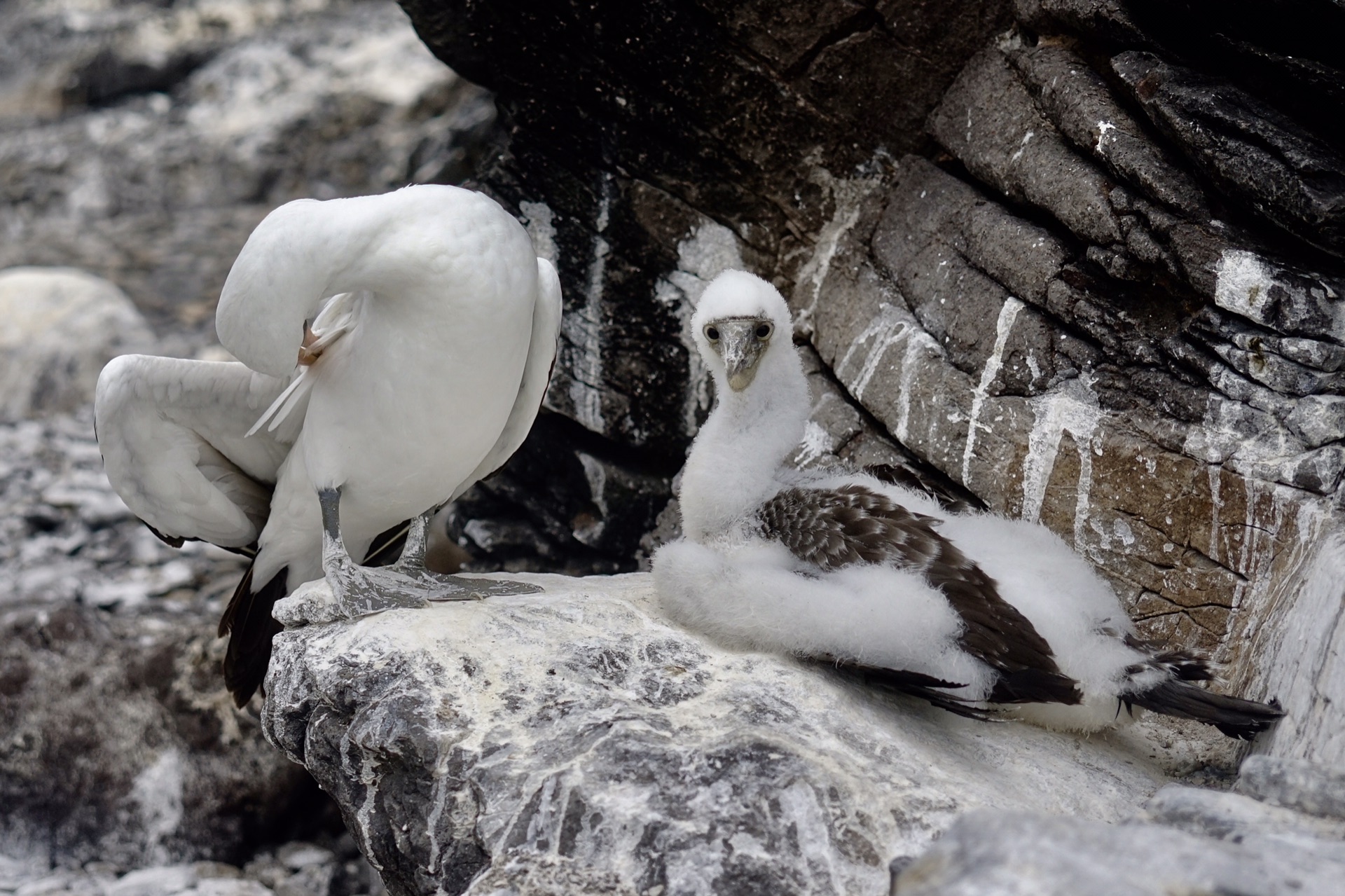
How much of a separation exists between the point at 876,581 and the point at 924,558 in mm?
168

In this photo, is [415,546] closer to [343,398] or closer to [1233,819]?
[343,398]

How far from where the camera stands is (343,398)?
3.41 metres

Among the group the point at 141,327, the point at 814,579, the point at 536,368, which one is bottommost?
the point at 141,327

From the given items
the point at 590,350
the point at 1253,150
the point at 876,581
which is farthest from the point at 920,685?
the point at 590,350

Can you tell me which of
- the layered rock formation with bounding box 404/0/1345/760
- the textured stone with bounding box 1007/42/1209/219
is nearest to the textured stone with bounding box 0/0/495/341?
the layered rock formation with bounding box 404/0/1345/760

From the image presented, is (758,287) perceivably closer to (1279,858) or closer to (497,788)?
(497,788)

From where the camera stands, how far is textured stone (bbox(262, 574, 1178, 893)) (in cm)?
237

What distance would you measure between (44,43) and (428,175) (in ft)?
21.9

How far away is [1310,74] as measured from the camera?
308 cm

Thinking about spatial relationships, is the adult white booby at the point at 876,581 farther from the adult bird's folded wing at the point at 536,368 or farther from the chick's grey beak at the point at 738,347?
the adult bird's folded wing at the point at 536,368

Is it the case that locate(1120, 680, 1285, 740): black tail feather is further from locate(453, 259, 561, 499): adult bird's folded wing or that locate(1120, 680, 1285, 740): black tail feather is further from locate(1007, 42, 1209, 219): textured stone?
locate(453, 259, 561, 499): adult bird's folded wing

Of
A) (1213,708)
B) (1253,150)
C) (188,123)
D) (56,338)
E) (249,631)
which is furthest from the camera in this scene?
(188,123)

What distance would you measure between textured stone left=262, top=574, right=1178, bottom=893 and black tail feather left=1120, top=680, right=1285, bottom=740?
203mm

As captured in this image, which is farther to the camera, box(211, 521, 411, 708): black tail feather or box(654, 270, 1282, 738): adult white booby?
box(211, 521, 411, 708): black tail feather
